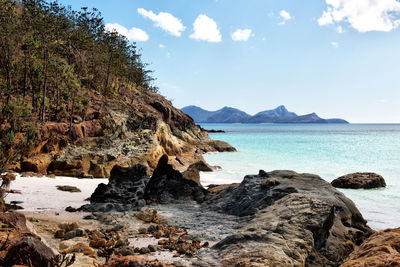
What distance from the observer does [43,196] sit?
9.08 meters

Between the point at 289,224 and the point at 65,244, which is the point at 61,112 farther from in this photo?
the point at 289,224

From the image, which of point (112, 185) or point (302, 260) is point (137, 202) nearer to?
point (112, 185)

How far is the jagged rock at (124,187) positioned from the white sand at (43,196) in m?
0.72

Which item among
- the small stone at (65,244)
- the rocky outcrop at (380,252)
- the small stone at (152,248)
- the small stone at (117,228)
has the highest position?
the rocky outcrop at (380,252)

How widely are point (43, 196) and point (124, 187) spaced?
2.47 metres

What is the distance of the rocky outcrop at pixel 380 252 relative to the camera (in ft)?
9.16

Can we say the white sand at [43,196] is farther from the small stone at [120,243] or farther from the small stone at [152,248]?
the small stone at [152,248]

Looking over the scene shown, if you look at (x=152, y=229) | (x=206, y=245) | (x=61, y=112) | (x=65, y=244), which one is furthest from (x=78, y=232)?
(x=61, y=112)

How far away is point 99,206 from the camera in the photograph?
8016 millimetres

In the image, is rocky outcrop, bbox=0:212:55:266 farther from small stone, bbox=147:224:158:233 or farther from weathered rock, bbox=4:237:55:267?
small stone, bbox=147:224:158:233

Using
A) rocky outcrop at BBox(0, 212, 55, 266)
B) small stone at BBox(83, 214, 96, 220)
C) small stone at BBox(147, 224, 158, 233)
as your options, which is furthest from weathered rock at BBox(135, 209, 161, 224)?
rocky outcrop at BBox(0, 212, 55, 266)

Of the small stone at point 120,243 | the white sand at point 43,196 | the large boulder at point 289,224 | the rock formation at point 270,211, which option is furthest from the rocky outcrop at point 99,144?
the small stone at point 120,243

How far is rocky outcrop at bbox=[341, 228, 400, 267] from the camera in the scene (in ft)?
9.16

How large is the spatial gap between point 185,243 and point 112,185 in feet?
14.9
